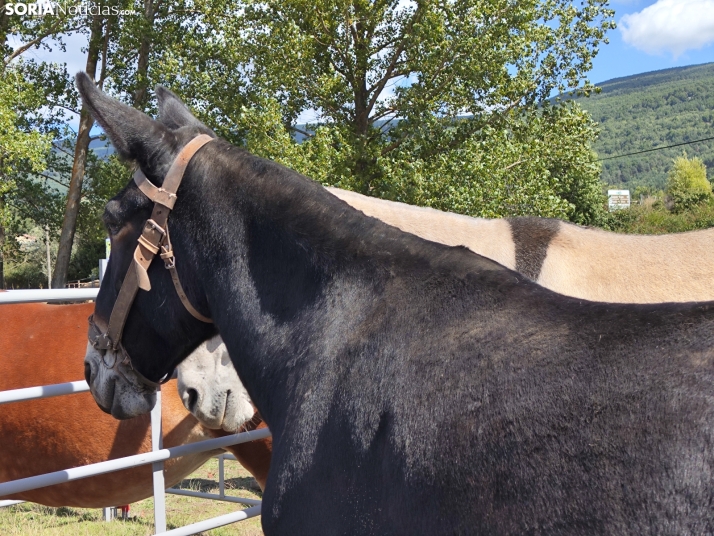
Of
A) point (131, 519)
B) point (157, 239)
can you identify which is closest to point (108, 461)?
point (157, 239)

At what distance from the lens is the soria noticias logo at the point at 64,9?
59.4 ft

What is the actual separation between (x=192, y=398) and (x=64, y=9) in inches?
711

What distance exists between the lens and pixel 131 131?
220 centimetres

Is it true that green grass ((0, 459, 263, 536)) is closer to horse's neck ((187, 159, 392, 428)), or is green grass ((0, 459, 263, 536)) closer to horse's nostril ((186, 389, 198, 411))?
horse's nostril ((186, 389, 198, 411))

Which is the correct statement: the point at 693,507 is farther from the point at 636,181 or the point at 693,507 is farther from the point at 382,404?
the point at 636,181

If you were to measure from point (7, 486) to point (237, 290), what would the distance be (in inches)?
66.2

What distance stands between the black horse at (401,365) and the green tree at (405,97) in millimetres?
11537

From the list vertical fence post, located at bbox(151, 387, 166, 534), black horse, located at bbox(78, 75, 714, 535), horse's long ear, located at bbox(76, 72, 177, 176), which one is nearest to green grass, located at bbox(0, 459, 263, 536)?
vertical fence post, located at bbox(151, 387, 166, 534)

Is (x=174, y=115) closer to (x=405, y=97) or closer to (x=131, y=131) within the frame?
(x=131, y=131)

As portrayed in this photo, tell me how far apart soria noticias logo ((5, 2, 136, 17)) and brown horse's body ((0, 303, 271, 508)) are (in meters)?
16.5

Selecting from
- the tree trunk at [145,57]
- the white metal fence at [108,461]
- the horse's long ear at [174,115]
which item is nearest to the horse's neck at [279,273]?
the horse's long ear at [174,115]

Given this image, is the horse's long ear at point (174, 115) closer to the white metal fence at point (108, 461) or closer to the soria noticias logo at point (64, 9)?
the white metal fence at point (108, 461)

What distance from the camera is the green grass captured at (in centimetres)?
597

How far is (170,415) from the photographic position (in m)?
3.85
